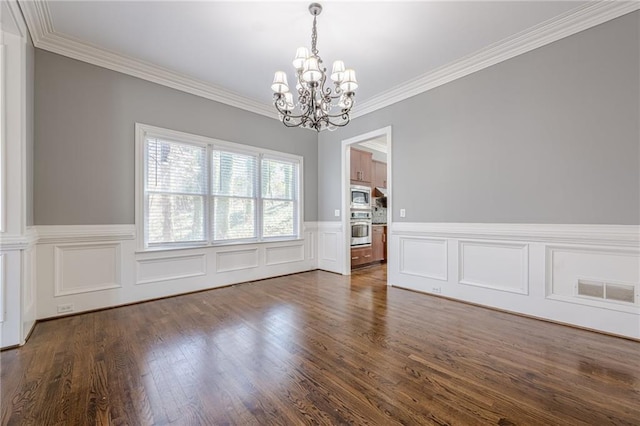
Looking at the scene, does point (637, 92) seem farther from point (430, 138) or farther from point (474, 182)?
point (430, 138)

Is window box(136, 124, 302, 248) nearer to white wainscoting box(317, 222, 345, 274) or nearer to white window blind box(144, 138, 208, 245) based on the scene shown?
white window blind box(144, 138, 208, 245)

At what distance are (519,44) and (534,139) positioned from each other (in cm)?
108

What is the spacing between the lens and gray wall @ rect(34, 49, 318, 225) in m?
2.93

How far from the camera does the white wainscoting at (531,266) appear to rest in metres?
2.52

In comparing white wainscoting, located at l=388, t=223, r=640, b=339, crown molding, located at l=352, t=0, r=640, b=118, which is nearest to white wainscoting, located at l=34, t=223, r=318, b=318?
→ white wainscoting, located at l=388, t=223, r=640, b=339

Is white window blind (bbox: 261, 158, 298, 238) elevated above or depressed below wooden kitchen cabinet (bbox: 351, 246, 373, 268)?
above

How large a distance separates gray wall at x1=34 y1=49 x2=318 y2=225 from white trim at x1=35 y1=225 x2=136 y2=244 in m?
0.06

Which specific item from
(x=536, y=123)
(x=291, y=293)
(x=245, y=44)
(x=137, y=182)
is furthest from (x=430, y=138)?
(x=137, y=182)

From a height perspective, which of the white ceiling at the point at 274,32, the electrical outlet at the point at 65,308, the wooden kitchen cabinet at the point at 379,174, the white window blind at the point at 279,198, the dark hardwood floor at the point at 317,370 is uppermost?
the white ceiling at the point at 274,32

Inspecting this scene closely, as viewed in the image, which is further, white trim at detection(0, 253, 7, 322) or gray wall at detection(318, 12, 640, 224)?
gray wall at detection(318, 12, 640, 224)

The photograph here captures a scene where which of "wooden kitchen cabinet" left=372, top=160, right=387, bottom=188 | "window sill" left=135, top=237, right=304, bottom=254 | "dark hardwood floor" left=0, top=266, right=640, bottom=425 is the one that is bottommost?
"dark hardwood floor" left=0, top=266, right=640, bottom=425

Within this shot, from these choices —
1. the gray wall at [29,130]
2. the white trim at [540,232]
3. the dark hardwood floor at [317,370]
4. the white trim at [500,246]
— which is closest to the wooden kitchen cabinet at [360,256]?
the white trim at [540,232]

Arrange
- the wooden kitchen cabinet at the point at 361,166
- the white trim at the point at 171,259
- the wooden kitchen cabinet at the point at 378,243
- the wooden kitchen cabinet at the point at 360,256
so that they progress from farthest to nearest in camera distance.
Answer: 1. the wooden kitchen cabinet at the point at 378,243
2. the wooden kitchen cabinet at the point at 361,166
3. the wooden kitchen cabinet at the point at 360,256
4. the white trim at the point at 171,259

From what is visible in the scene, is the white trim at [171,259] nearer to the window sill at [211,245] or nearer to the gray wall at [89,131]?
the window sill at [211,245]
